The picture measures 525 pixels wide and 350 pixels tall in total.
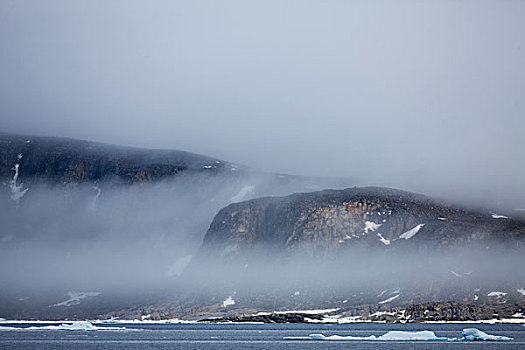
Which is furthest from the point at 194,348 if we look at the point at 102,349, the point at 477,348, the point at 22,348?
the point at 477,348

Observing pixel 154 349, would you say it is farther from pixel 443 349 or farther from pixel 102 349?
pixel 443 349

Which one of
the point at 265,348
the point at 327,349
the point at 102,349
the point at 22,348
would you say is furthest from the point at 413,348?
the point at 22,348

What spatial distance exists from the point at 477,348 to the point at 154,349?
3208 inches

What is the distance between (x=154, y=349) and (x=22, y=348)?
3286cm

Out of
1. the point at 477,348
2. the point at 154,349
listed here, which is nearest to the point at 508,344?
the point at 477,348

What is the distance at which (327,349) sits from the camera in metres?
194

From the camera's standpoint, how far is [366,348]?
651ft

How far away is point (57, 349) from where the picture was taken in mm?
192375

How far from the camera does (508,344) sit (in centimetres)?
19788

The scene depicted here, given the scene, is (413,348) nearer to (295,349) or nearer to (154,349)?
(295,349)

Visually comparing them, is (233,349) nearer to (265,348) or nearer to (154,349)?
(265,348)

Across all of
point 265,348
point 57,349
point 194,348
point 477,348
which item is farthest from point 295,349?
point 57,349

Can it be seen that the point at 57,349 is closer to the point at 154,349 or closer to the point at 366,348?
the point at 154,349

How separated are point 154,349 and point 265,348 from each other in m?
28.8
